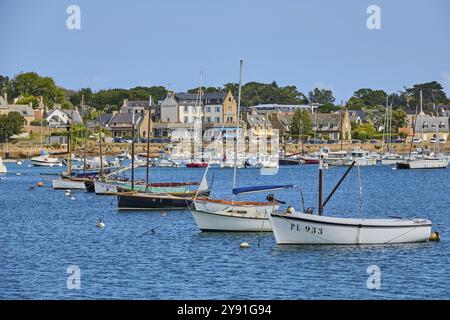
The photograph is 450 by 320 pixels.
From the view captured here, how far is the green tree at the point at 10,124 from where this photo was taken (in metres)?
185

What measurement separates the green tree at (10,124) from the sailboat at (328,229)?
144 meters

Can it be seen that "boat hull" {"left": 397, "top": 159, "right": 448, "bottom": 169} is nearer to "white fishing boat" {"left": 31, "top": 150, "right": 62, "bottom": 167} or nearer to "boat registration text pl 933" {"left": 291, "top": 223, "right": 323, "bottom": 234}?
"white fishing boat" {"left": 31, "top": 150, "right": 62, "bottom": 167}

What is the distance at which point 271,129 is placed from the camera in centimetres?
19762

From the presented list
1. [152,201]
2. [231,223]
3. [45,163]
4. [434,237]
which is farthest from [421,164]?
[231,223]

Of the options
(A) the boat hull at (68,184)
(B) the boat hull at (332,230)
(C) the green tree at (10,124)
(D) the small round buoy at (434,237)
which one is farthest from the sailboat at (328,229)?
(C) the green tree at (10,124)

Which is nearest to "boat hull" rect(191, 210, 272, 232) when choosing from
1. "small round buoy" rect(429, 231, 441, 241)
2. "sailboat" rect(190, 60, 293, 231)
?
"sailboat" rect(190, 60, 293, 231)

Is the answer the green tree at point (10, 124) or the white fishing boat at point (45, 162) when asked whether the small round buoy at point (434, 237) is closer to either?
the white fishing boat at point (45, 162)

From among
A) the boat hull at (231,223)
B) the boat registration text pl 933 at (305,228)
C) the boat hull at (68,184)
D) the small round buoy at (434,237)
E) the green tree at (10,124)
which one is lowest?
the boat hull at (68,184)

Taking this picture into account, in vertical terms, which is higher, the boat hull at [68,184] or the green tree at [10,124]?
the green tree at [10,124]

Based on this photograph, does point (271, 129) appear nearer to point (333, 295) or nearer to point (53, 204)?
point (53, 204)

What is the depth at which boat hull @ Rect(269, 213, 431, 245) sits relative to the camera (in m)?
46.3

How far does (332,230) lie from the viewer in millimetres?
A: 46562

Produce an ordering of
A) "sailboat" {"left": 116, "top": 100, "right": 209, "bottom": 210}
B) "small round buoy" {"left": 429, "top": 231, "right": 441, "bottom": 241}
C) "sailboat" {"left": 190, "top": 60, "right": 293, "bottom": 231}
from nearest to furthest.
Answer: "small round buoy" {"left": 429, "top": 231, "right": 441, "bottom": 241} < "sailboat" {"left": 190, "top": 60, "right": 293, "bottom": 231} < "sailboat" {"left": 116, "top": 100, "right": 209, "bottom": 210}

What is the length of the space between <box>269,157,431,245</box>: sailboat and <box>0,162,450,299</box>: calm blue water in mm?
429
